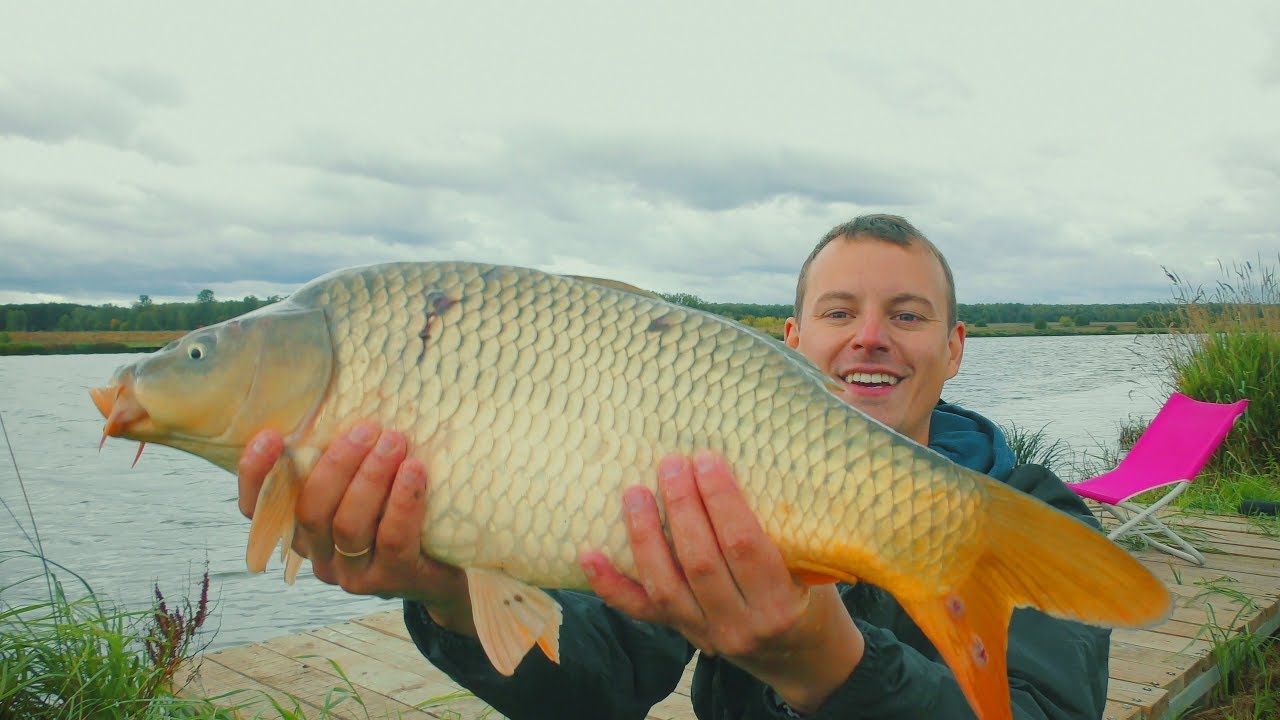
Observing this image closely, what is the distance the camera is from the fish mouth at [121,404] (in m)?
1.15

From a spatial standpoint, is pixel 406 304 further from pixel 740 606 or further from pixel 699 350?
pixel 740 606

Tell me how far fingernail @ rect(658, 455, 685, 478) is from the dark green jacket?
0.42m

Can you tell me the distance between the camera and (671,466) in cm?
107

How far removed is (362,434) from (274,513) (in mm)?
154

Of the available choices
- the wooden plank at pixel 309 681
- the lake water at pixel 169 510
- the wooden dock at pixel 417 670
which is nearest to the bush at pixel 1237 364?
the lake water at pixel 169 510

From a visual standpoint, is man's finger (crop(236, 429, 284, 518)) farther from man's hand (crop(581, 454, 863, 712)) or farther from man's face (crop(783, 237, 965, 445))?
man's face (crop(783, 237, 965, 445))

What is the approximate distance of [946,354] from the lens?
7.20 feet

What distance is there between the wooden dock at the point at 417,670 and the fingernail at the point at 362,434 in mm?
1419

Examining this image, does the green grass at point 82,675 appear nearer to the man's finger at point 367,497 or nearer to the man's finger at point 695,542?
the man's finger at point 367,497

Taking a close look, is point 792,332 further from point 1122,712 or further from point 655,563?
point 655,563

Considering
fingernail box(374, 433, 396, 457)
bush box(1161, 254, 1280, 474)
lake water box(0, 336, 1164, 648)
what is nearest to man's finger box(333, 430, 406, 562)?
fingernail box(374, 433, 396, 457)

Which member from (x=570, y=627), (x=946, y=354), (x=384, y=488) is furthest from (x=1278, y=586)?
(x=384, y=488)

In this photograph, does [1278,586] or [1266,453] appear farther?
[1266,453]

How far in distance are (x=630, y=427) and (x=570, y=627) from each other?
623mm
